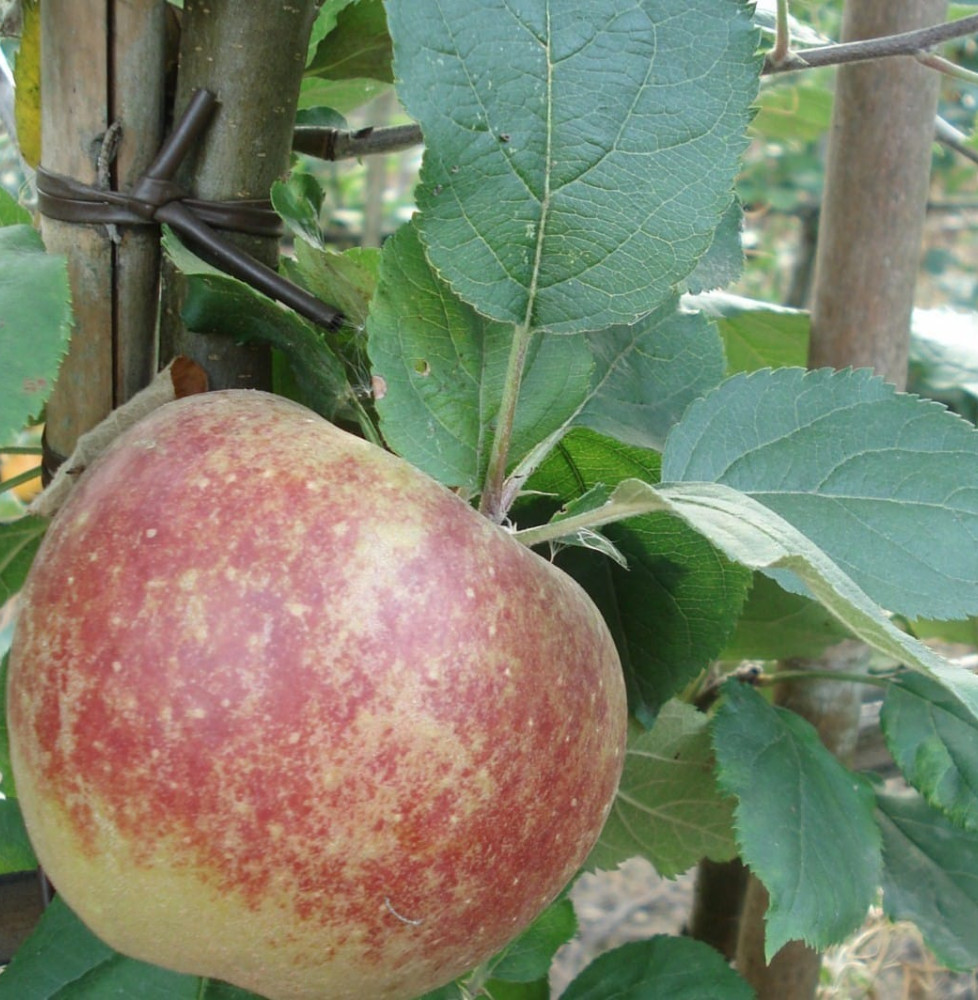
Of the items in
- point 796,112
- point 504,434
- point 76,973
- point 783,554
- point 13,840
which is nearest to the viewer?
point 783,554

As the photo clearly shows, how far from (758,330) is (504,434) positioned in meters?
0.56

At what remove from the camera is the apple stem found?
0.52 metres

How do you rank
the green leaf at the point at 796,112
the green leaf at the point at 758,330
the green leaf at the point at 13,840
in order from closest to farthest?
1. the green leaf at the point at 13,840
2. the green leaf at the point at 758,330
3. the green leaf at the point at 796,112

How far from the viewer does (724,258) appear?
0.71 m

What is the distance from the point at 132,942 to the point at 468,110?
1.23ft

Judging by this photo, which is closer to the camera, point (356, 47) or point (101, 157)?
point (101, 157)

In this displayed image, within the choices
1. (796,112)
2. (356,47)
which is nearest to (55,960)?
(356,47)

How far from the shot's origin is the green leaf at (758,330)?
3.26 feet

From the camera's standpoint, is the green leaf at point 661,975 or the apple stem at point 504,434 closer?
the apple stem at point 504,434

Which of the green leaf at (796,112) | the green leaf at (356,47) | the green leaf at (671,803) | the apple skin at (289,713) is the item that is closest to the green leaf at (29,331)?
the apple skin at (289,713)

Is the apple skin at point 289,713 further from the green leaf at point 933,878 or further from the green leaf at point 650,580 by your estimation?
the green leaf at point 933,878

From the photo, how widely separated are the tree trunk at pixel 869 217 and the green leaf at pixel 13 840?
59 centimetres

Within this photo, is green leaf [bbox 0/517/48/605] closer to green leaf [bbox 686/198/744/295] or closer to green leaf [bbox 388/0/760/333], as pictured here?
green leaf [bbox 388/0/760/333]

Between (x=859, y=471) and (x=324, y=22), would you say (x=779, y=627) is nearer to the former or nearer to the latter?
(x=859, y=471)
